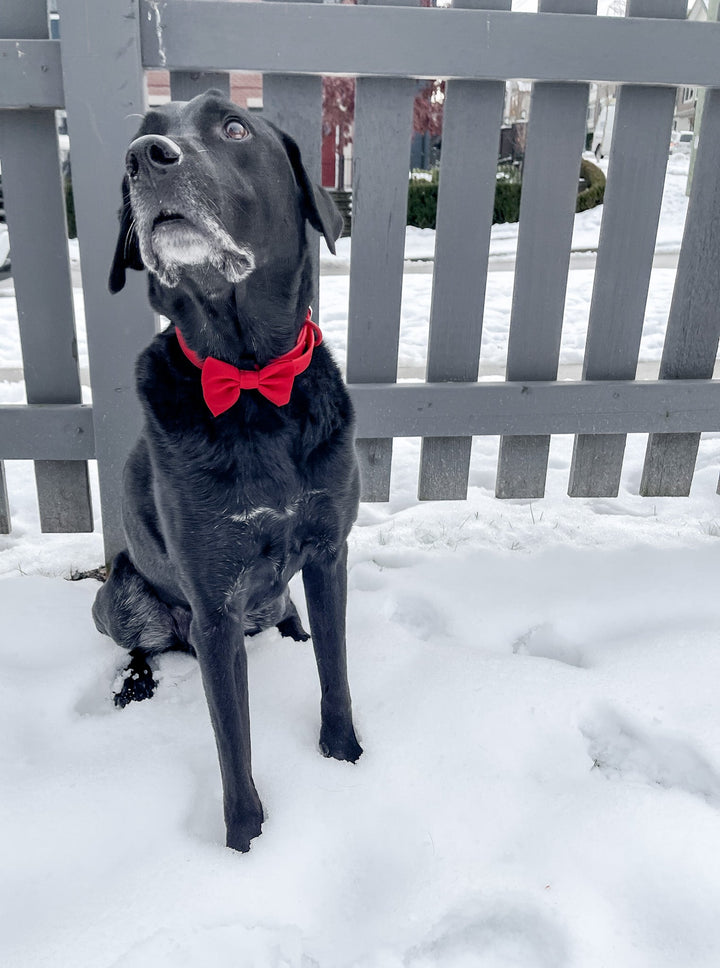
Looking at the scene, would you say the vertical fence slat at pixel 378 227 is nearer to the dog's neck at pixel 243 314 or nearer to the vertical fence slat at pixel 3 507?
the dog's neck at pixel 243 314

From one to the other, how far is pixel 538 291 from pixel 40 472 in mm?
1764

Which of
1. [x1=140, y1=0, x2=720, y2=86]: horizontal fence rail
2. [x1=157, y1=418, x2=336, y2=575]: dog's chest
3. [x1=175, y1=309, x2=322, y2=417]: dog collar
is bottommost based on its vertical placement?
[x1=157, y1=418, x2=336, y2=575]: dog's chest

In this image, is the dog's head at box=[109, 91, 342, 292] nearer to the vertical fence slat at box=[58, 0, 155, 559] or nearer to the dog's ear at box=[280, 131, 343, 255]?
the dog's ear at box=[280, 131, 343, 255]

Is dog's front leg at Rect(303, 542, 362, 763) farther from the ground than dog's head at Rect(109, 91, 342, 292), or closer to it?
closer to it

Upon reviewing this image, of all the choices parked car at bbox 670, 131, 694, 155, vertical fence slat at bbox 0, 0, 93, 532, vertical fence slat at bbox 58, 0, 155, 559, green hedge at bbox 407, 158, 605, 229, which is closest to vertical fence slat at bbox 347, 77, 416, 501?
Answer: vertical fence slat at bbox 58, 0, 155, 559

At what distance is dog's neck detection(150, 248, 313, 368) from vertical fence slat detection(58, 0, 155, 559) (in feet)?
2.82

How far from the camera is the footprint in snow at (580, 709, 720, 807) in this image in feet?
5.19

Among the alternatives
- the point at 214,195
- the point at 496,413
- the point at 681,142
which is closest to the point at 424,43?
the point at 496,413

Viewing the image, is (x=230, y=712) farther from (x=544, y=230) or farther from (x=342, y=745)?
(x=544, y=230)

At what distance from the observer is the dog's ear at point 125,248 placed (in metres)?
1.42

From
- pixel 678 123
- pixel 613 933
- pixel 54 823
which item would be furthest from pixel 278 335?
pixel 678 123

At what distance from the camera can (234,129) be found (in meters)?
1.29

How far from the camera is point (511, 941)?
4.16ft

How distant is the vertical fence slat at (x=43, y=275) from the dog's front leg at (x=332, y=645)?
50.4 inches
